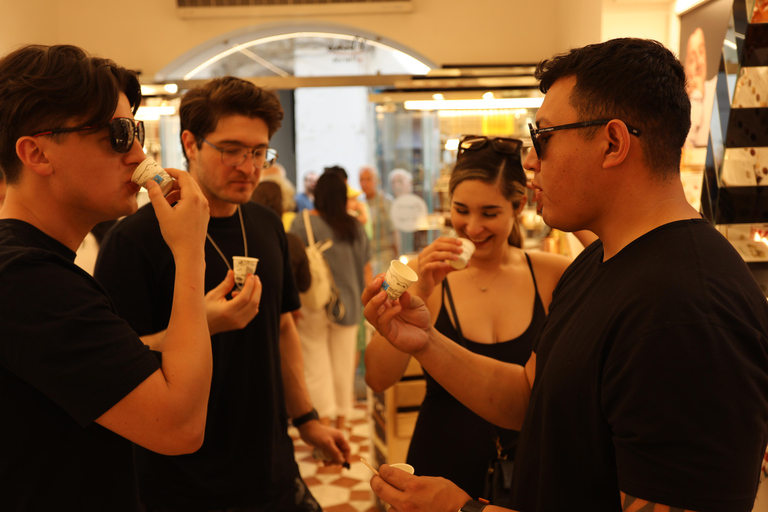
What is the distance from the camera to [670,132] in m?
1.19

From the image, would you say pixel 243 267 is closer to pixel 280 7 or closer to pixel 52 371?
pixel 52 371

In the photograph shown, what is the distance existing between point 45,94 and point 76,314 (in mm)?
496

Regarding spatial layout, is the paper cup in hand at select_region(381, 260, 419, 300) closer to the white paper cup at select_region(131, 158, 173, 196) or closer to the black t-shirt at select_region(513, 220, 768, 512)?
the black t-shirt at select_region(513, 220, 768, 512)

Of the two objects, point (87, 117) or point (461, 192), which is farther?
point (461, 192)

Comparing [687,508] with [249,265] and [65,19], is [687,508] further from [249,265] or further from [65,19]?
[65,19]

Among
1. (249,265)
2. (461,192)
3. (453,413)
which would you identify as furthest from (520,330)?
(249,265)

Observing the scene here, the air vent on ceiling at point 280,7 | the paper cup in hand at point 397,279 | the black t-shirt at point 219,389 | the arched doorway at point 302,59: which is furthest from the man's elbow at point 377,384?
the air vent on ceiling at point 280,7

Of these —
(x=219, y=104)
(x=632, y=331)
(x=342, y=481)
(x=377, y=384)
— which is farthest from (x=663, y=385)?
(x=342, y=481)

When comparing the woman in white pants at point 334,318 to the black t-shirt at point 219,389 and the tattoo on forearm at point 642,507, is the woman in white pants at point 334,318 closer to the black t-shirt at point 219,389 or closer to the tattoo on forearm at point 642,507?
the black t-shirt at point 219,389

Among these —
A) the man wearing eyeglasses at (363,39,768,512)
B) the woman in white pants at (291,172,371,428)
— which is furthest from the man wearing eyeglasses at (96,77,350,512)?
the woman in white pants at (291,172,371,428)

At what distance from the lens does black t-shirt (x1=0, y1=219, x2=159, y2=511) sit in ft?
3.44

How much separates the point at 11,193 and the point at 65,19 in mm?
5339

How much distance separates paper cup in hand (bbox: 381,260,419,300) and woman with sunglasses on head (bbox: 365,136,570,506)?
1.29ft

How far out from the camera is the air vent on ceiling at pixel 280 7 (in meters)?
5.62
